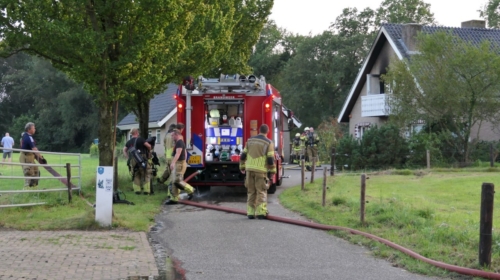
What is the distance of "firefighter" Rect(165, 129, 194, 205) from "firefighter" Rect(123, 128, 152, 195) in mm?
1333

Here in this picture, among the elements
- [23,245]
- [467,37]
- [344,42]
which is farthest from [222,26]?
[344,42]

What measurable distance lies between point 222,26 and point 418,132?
12.5 metres

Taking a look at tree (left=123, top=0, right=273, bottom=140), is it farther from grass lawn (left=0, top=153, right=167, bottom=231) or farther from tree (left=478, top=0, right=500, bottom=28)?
tree (left=478, top=0, right=500, bottom=28)

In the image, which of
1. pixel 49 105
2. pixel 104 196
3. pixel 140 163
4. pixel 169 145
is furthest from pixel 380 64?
pixel 49 105

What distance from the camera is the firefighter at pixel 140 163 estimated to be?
54.7ft

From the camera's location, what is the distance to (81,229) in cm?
1109

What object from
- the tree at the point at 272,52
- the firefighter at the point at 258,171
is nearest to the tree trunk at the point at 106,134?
the firefighter at the point at 258,171

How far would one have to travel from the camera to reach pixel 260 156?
13.0 metres

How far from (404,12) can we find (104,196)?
189 ft

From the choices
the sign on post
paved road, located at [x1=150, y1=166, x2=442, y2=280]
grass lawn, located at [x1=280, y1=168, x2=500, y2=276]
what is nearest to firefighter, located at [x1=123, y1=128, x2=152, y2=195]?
grass lawn, located at [x1=280, y1=168, x2=500, y2=276]

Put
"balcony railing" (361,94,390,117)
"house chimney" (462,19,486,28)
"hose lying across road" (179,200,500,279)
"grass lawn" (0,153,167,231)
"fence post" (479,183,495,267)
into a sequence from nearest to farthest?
"hose lying across road" (179,200,500,279)
"fence post" (479,183,495,267)
"grass lawn" (0,153,167,231)
"balcony railing" (361,94,390,117)
"house chimney" (462,19,486,28)

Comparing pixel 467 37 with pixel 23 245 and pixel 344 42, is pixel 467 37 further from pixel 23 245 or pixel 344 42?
pixel 23 245

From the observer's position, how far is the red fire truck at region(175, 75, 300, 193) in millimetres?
17234

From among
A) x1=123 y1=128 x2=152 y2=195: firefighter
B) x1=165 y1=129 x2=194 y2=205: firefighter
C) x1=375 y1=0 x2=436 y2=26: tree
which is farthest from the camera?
x1=375 y1=0 x2=436 y2=26: tree
